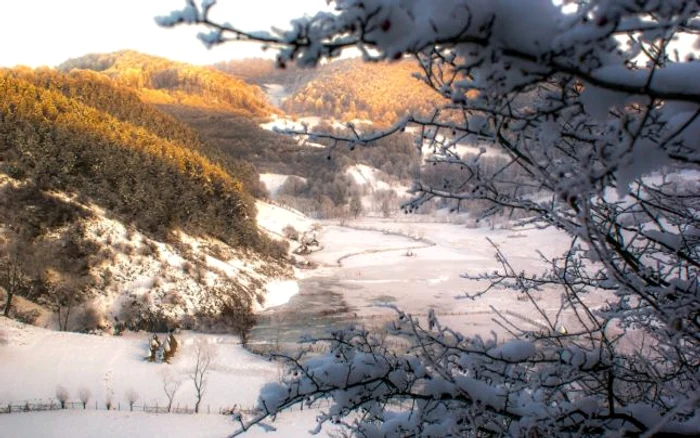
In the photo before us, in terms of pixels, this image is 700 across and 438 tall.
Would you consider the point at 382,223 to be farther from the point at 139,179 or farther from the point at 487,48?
the point at 487,48

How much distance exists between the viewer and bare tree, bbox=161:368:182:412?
55.0ft

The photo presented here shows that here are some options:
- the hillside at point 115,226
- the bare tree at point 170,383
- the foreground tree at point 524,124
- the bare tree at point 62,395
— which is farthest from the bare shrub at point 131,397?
the foreground tree at point 524,124

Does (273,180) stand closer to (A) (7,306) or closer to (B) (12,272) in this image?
(B) (12,272)

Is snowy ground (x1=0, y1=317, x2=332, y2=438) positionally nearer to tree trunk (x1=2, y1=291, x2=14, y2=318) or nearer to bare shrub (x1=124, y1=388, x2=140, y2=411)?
bare shrub (x1=124, y1=388, x2=140, y2=411)

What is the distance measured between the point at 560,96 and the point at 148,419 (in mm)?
16982

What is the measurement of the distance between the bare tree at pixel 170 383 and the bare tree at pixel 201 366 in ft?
1.85

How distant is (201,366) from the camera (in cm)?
1894

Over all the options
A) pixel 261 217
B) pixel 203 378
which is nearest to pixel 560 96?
pixel 203 378

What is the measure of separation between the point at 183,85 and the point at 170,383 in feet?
484

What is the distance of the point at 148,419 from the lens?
49.7 ft

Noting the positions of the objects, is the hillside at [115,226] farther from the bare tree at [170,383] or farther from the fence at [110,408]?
the fence at [110,408]

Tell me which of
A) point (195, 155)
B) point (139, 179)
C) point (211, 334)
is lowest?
point (211, 334)

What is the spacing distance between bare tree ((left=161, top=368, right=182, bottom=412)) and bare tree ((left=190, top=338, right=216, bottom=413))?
564 mm

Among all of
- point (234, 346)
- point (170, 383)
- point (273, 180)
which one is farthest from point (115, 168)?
point (273, 180)
